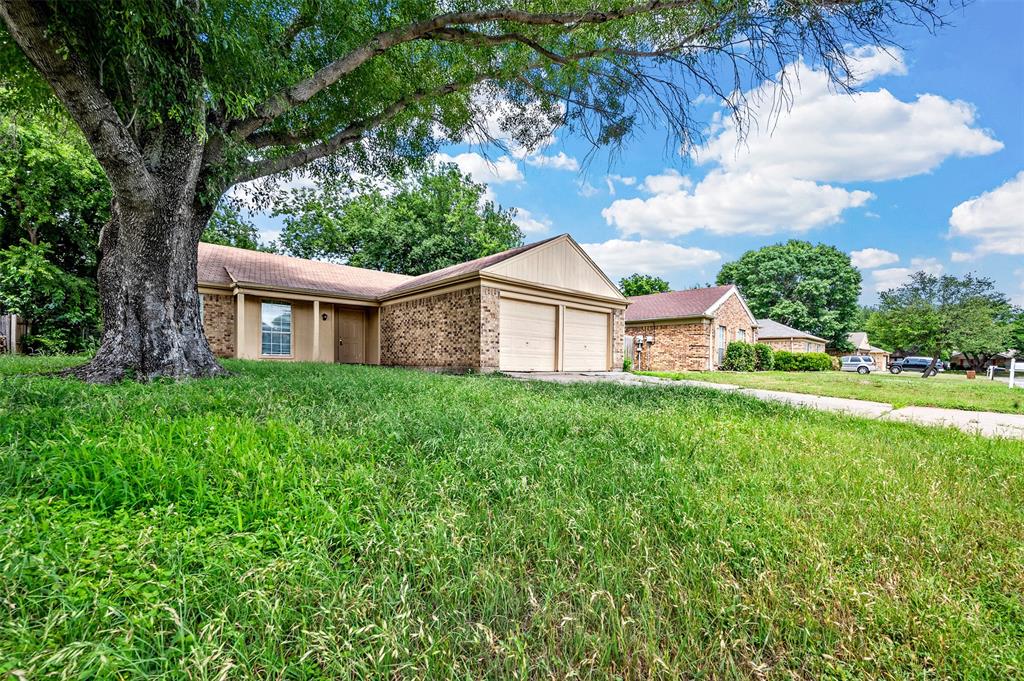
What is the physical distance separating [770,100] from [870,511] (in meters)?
4.87

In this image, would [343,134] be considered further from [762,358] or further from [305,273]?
[762,358]

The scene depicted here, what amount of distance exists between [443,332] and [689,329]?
41.1 ft

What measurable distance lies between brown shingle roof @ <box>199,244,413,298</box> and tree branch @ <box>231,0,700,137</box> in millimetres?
6650

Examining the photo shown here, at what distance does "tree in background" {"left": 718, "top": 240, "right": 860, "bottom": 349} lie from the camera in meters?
35.0

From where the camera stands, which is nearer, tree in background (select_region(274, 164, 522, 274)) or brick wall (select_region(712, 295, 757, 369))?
A: brick wall (select_region(712, 295, 757, 369))

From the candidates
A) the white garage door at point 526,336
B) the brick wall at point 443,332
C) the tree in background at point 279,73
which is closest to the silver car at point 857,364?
the white garage door at point 526,336

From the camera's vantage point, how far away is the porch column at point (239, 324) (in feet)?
39.0

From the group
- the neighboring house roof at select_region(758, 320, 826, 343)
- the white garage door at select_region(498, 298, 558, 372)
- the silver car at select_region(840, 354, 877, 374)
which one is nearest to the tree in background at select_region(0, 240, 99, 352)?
the white garage door at select_region(498, 298, 558, 372)

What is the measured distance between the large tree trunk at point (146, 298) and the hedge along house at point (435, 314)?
19.7 ft

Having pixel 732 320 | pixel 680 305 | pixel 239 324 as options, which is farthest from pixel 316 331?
pixel 732 320

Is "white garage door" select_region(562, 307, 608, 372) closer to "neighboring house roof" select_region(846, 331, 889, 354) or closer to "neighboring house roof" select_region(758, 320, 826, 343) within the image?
"neighboring house roof" select_region(758, 320, 826, 343)

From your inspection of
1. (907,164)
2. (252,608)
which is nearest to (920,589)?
(252,608)

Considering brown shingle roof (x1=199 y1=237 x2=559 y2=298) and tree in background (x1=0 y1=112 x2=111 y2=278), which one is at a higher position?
tree in background (x1=0 y1=112 x2=111 y2=278)

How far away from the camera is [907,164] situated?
14.4 m
